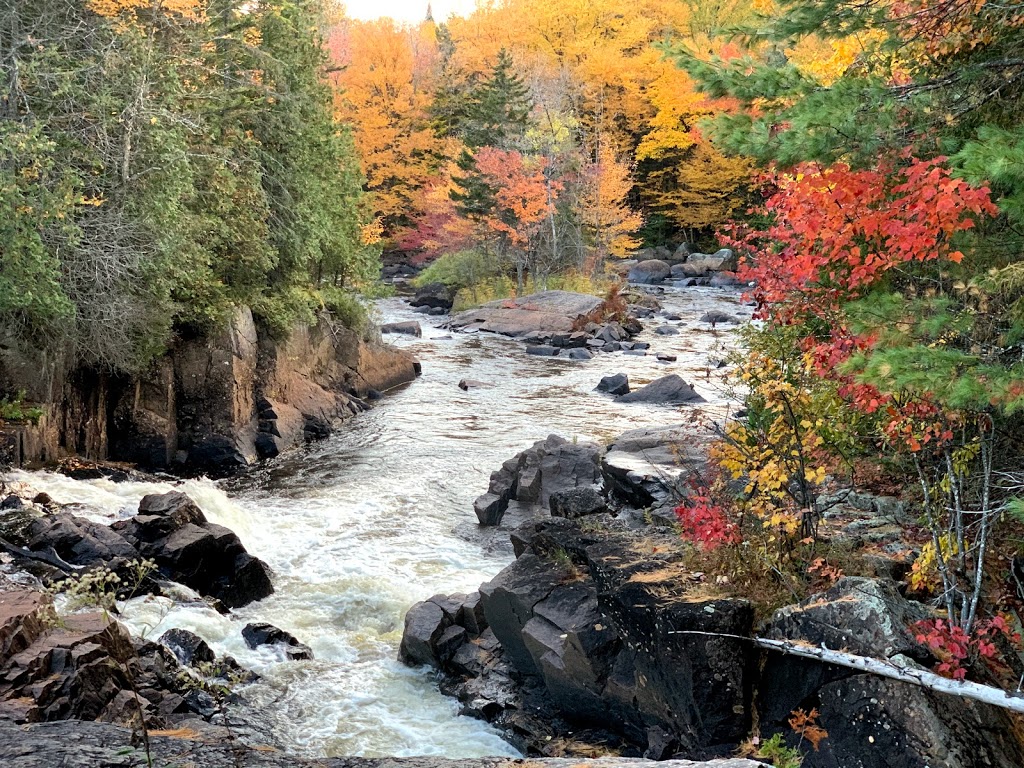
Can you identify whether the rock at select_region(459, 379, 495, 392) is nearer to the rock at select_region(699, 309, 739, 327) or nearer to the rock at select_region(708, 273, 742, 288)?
the rock at select_region(699, 309, 739, 327)

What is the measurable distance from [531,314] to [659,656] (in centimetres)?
2648

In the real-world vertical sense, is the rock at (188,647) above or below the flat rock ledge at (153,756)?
below

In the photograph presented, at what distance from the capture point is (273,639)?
9.77m

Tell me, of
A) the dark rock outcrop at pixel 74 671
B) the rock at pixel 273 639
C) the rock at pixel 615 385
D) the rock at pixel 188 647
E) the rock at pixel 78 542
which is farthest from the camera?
the rock at pixel 615 385

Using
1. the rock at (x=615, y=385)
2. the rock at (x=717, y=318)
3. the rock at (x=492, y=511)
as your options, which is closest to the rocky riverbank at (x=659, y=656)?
the rock at (x=492, y=511)

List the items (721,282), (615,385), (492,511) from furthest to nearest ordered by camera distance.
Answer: (721,282) → (615,385) → (492,511)

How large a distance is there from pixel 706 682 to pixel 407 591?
17.6 feet

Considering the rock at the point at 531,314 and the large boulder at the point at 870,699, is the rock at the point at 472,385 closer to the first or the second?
the rock at the point at 531,314

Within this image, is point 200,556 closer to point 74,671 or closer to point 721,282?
point 74,671

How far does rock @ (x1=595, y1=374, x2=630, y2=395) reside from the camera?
885 inches

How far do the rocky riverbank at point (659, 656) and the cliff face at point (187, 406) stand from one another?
27.2 feet

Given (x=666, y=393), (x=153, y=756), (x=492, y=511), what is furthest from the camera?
(x=666, y=393)

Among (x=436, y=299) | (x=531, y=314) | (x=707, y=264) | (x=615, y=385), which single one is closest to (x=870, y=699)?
(x=615, y=385)

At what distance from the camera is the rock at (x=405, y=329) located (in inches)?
1257
